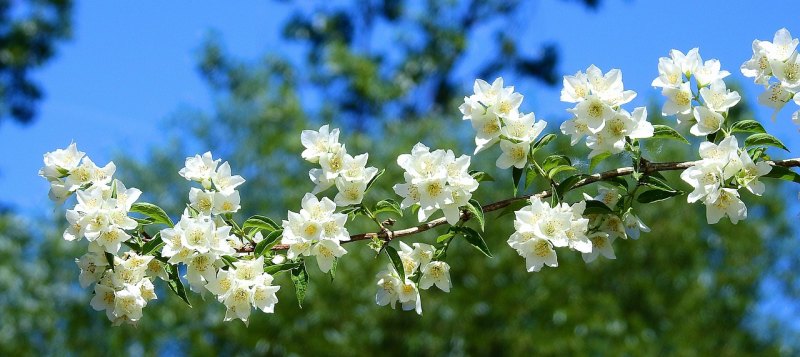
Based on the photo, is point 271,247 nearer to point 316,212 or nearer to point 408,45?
point 316,212

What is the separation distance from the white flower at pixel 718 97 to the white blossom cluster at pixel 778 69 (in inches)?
3.7

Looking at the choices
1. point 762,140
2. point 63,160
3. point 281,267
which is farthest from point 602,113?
point 63,160

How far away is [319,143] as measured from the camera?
Result: 2.20 meters

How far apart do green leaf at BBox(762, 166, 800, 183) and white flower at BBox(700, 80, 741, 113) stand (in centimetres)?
16

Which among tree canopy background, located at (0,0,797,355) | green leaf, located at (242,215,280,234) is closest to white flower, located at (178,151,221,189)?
green leaf, located at (242,215,280,234)

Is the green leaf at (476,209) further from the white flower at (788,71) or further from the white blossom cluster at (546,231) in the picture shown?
the white flower at (788,71)

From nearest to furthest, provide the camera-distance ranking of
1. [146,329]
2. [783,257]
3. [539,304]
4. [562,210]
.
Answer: [562,210] < [539,304] < [146,329] < [783,257]

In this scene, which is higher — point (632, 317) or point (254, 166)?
point (254, 166)

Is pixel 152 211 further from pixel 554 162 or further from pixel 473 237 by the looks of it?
pixel 554 162

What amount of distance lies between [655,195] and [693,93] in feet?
0.81

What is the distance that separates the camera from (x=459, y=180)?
2.08m

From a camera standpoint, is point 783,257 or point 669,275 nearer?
point 669,275

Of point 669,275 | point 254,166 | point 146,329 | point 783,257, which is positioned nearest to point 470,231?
point 146,329

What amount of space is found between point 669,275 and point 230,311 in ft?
37.9
